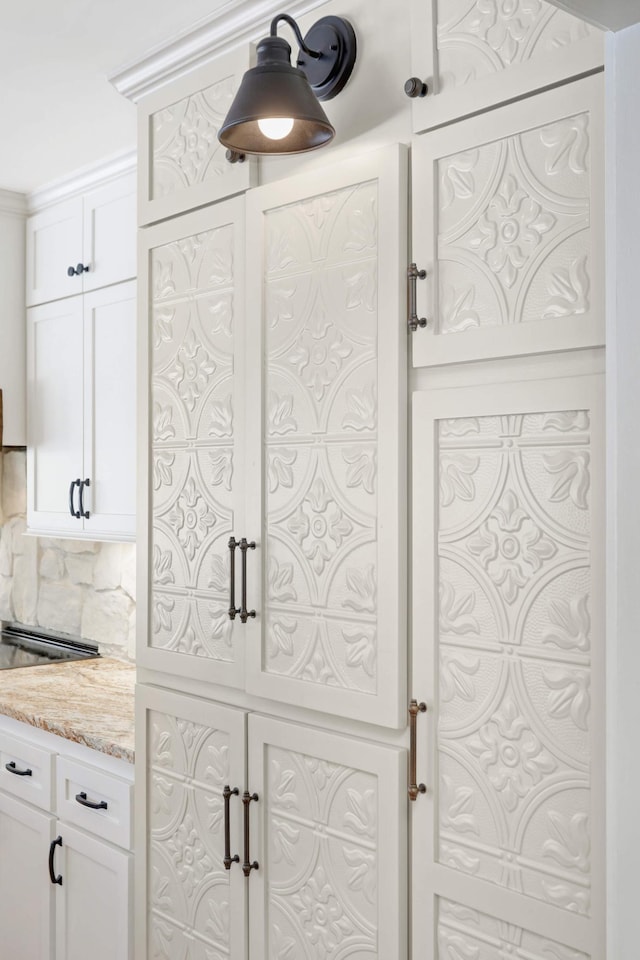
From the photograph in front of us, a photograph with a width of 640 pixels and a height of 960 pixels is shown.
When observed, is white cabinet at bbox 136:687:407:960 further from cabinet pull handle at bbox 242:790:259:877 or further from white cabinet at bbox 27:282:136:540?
white cabinet at bbox 27:282:136:540

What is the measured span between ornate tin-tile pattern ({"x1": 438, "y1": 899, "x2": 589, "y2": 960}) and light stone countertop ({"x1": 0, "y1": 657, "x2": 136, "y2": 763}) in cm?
97

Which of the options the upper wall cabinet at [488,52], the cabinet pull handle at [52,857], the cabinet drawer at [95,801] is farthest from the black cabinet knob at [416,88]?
the cabinet pull handle at [52,857]

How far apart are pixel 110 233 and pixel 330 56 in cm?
153

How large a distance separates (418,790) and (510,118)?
1.09 meters

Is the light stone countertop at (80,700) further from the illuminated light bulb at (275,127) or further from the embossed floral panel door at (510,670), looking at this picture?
the illuminated light bulb at (275,127)

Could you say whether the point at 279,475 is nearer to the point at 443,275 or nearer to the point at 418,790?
the point at 443,275

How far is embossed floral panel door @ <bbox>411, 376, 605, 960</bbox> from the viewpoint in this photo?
4.05 feet

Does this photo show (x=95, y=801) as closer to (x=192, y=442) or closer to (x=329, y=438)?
(x=192, y=442)

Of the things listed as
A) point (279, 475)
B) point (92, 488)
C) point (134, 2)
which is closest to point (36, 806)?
point (92, 488)

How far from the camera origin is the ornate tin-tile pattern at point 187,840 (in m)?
1.82

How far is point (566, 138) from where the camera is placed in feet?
4.09

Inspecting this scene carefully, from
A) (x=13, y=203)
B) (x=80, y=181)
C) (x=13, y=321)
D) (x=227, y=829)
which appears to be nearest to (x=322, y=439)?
(x=227, y=829)

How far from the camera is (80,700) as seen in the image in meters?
2.68

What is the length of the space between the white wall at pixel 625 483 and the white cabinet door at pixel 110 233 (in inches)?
83.2
